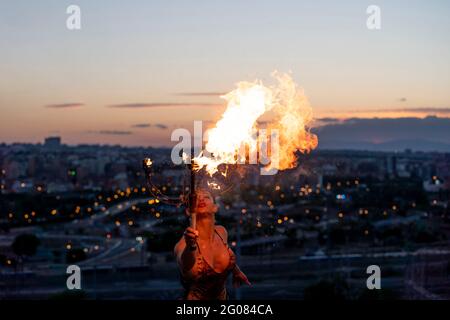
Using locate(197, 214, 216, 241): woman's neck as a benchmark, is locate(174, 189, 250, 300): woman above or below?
below

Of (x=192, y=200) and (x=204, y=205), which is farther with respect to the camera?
(x=204, y=205)

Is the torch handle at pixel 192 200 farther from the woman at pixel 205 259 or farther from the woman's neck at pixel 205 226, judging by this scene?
the woman's neck at pixel 205 226

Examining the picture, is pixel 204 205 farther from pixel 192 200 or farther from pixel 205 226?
pixel 192 200

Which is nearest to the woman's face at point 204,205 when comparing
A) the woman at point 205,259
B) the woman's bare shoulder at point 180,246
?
the woman at point 205,259

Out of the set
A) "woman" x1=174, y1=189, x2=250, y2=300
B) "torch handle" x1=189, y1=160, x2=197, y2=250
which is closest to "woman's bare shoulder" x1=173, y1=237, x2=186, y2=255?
"woman" x1=174, y1=189, x2=250, y2=300

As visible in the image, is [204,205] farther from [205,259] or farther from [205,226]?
[205,259]

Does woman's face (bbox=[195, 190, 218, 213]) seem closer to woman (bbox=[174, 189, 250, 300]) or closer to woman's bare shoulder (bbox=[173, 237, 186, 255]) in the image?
woman (bbox=[174, 189, 250, 300])

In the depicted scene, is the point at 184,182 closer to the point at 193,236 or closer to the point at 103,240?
the point at 193,236

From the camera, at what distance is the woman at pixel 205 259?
106 inches

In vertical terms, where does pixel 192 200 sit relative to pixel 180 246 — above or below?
above

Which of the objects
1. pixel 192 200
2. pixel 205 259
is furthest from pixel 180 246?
pixel 192 200

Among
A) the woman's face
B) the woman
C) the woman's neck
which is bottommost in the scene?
the woman

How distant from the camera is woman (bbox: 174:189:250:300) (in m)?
2.69

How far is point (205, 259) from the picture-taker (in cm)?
272
